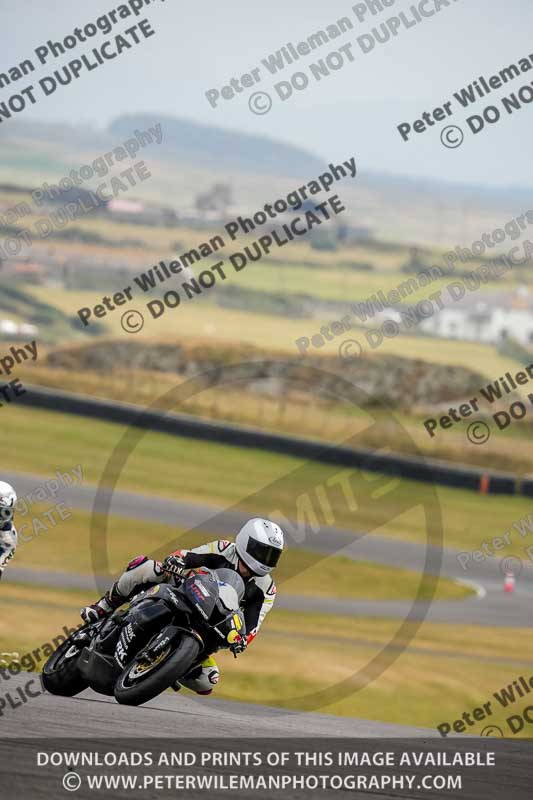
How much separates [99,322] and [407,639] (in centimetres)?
7832

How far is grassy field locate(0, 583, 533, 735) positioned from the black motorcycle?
547 centimetres

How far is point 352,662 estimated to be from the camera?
19.9m

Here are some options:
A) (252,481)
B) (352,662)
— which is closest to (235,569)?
(352,662)

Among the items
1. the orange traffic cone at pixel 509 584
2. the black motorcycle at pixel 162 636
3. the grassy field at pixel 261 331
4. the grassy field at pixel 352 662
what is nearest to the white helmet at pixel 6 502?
the black motorcycle at pixel 162 636

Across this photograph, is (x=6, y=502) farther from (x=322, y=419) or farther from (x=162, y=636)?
(x=322, y=419)

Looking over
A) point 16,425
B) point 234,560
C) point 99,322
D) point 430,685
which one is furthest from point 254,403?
point 99,322

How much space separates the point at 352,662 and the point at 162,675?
486 inches

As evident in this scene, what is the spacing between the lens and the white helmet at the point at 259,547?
8.67 metres

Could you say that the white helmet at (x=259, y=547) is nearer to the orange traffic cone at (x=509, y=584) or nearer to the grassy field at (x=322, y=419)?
the orange traffic cone at (x=509, y=584)

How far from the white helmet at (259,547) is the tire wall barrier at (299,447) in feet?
97.3

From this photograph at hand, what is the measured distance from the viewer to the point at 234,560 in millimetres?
8836

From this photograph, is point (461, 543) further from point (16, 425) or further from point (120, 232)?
point (120, 232)

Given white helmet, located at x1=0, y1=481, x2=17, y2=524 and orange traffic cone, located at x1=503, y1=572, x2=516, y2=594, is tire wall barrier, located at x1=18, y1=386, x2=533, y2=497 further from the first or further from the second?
white helmet, located at x1=0, y1=481, x2=17, y2=524

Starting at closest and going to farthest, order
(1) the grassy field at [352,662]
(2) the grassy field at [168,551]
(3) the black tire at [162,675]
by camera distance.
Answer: (3) the black tire at [162,675] → (1) the grassy field at [352,662] → (2) the grassy field at [168,551]
